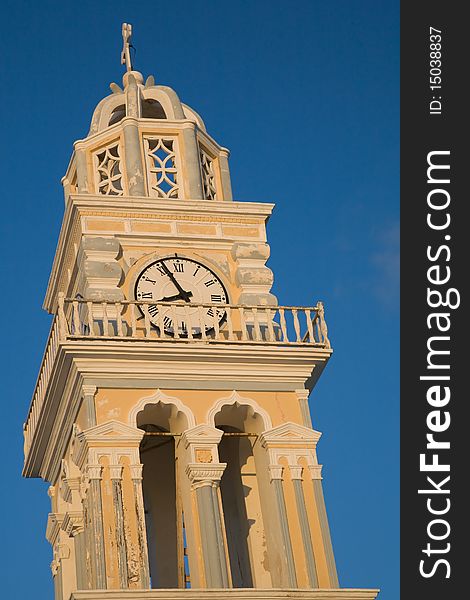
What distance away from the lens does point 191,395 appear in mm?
28594

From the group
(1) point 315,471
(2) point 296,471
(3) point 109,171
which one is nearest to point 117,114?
(3) point 109,171

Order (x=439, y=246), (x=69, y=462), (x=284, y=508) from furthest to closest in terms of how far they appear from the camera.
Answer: (x=69, y=462) → (x=284, y=508) → (x=439, y=246)

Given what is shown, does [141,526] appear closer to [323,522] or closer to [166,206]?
[323,522]

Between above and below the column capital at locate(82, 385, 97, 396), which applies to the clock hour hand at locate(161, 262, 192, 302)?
above

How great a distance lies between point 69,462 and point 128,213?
18.2ft

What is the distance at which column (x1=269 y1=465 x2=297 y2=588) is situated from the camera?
26969mm

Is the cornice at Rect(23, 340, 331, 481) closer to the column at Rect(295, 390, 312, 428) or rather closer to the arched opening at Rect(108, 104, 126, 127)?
the column at Rect(295, 390, 312, 428)

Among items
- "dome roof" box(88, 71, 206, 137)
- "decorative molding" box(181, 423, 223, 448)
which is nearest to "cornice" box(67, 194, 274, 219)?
"dome roof" box(88, 71, 206, 137)

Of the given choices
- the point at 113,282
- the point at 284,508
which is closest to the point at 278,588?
the point at 284,508

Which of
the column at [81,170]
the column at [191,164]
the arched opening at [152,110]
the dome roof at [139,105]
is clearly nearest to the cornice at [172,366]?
the column at [191,164]

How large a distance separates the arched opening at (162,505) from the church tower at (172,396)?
4cm

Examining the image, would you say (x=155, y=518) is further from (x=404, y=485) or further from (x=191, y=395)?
(x=404, y=485)

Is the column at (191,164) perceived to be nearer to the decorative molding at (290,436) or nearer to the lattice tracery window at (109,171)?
the lattice tracery window at (109,171)

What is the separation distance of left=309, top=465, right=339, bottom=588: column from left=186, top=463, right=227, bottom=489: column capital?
1.86m
